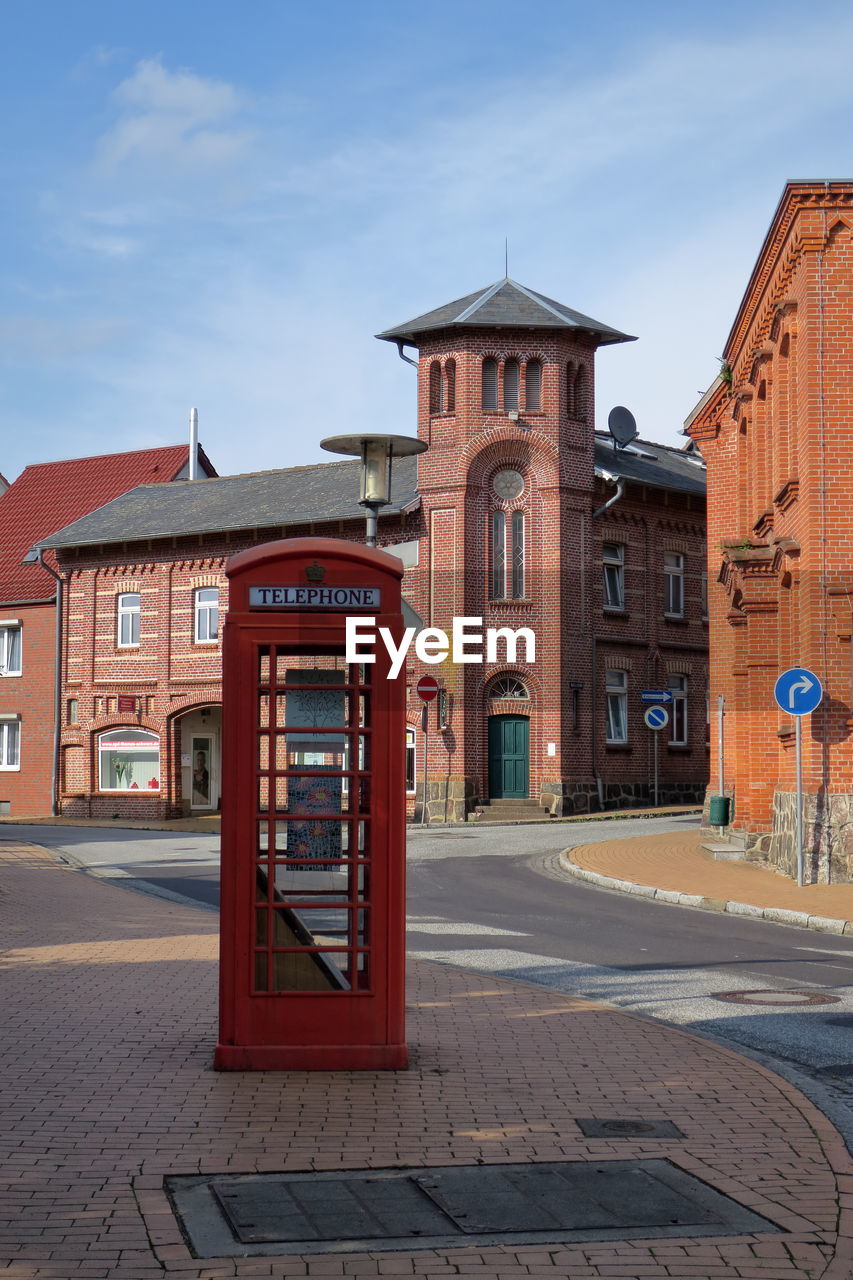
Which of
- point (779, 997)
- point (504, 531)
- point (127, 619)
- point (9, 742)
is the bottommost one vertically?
point (779, 997)

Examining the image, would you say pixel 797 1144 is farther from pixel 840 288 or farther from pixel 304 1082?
pixel 840 288

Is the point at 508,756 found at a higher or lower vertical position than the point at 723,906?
higher

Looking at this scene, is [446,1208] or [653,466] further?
[653,466]

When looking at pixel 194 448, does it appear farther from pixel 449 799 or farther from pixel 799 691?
pixel 799 691

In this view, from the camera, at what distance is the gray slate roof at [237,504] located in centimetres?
4041

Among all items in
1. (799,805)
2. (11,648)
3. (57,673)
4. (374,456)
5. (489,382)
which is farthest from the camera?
(11,648)

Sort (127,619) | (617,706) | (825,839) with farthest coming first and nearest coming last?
(127,619), (617,706), (825,839)

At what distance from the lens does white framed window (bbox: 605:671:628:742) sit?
39906mm

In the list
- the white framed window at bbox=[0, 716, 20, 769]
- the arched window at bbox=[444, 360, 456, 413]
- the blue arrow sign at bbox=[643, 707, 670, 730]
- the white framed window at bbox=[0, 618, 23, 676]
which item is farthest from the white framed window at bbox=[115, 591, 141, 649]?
the blue arrow sign at bbox=[643, 707, 670, 730]

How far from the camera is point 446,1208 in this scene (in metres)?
5.39

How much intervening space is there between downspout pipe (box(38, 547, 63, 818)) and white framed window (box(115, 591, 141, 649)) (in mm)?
2124

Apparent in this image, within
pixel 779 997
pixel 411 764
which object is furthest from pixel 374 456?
pixel 411 764

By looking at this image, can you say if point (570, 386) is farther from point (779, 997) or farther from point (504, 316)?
point (779, 997)

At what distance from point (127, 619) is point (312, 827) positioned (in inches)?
1466
